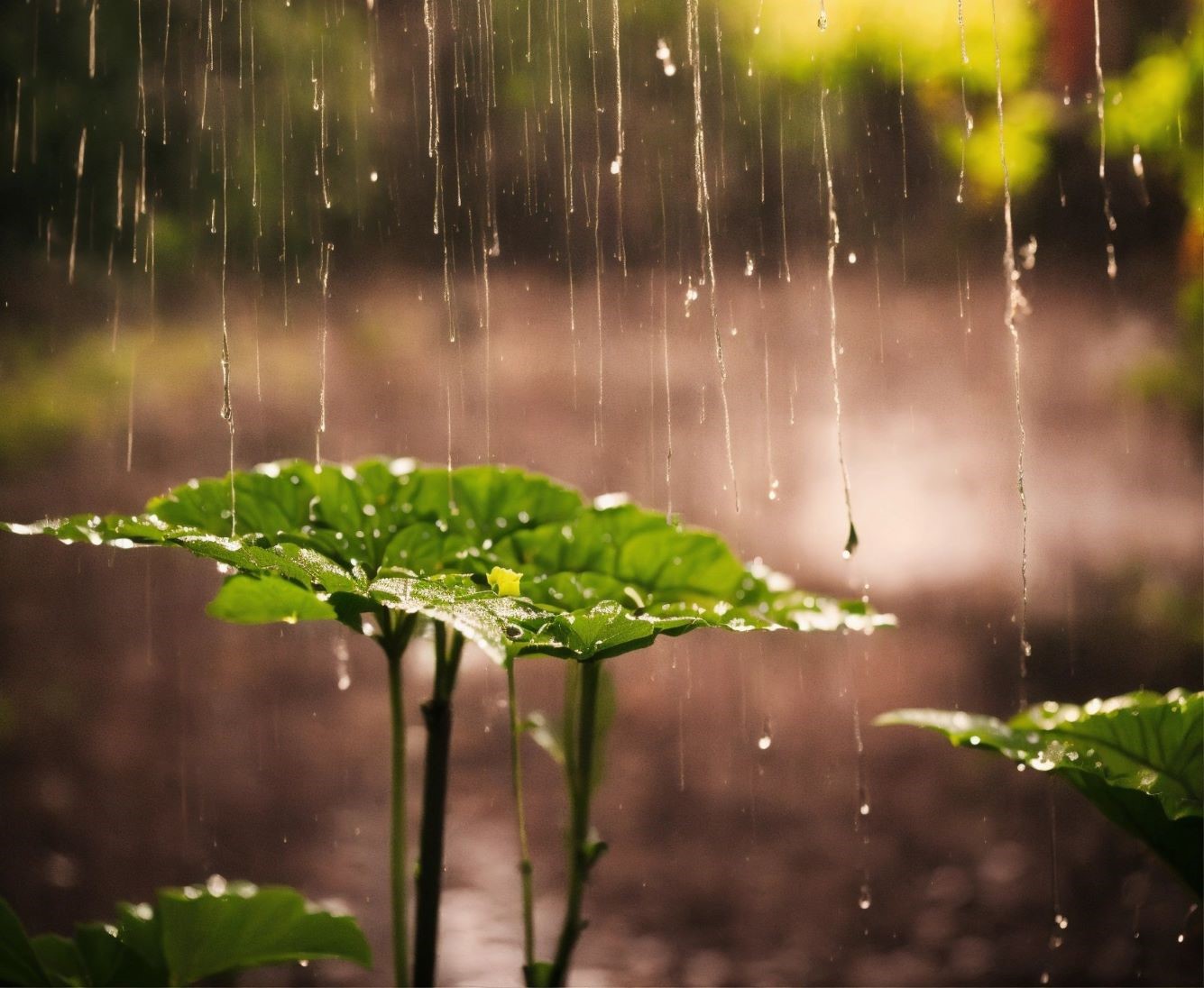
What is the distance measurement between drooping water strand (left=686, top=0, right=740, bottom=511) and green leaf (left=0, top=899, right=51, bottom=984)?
0.90m

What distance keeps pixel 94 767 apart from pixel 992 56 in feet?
4.55

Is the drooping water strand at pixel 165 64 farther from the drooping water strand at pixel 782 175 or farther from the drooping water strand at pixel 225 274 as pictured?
the drooping water strand at pixel 782 175

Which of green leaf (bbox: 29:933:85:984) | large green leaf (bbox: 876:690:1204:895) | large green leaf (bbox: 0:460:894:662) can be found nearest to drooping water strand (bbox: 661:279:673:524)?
large green leaf (bbox: 0:460:894:662)

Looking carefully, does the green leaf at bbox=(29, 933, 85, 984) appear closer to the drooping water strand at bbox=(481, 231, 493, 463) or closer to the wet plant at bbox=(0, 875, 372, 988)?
the wet plant at bbox=(0, 875, 372, 988)

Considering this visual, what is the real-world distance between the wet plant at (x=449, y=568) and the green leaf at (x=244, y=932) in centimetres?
5

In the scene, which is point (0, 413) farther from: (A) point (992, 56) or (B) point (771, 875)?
(A) point (992, 56)

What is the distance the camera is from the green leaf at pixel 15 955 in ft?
1.55

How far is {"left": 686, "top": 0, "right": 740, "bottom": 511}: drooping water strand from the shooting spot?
42.8 inches

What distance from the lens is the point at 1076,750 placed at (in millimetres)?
514

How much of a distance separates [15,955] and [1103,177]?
53.2 inches

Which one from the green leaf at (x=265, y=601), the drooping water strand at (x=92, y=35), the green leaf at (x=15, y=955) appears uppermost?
the drooping water strand at (x=92, y=35)

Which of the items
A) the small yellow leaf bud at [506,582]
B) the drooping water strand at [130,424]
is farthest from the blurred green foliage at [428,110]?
the small yellow leaf bud at [506,582]

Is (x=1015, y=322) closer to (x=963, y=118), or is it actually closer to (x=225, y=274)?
(x=963, y=118)

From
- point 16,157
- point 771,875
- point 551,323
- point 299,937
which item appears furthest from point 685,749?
point 16,157
